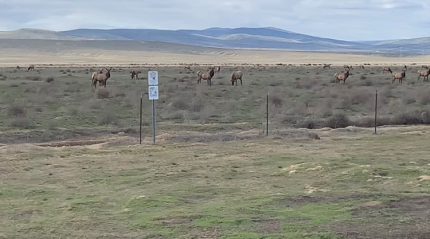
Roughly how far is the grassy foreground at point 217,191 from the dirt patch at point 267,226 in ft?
0.04

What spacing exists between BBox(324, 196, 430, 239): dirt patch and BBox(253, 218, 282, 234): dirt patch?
0.68 metres

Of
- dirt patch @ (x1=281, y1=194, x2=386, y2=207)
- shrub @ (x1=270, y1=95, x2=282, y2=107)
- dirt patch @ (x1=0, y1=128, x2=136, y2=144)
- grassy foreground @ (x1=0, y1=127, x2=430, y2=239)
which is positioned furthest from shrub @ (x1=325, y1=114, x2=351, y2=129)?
dirt patch @ (x1=281, y1=194, x2=386, y2=207)

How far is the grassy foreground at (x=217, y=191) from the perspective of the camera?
336 inches

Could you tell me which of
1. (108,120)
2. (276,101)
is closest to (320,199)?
(108,120)

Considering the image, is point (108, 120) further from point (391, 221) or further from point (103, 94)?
point (391, 221)

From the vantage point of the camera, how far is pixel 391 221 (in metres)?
8.73

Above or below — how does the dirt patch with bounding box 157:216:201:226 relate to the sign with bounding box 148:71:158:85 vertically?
below

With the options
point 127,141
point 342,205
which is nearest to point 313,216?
point 342,205

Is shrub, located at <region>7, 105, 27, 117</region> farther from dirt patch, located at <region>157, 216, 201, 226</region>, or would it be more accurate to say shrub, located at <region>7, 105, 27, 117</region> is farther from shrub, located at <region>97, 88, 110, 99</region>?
dirt patch, located at <region>157, 216, 201, 226</region>

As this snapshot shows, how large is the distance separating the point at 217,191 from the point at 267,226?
8.99ft

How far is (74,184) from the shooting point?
12141 millimetres

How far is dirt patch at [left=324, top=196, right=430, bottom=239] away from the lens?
8.09 m

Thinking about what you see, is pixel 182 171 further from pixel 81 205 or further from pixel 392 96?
pixel 392 96

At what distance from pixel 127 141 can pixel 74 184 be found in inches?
270
